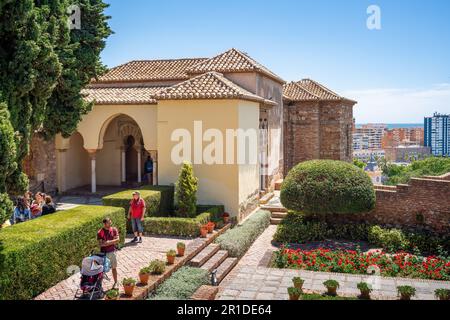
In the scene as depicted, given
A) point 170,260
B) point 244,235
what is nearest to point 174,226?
point 244,235

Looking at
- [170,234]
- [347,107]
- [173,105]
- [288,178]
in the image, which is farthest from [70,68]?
[347,107]

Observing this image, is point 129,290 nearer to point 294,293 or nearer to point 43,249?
point 43,249

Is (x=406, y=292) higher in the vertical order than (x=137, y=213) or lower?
lower

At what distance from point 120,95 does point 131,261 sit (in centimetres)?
1192

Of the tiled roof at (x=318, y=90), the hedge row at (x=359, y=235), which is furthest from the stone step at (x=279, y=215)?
the tiled roof at (x=318, y=90)

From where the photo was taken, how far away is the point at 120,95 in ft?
73.2

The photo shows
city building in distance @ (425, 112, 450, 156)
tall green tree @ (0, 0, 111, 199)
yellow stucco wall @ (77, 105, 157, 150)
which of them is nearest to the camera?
tall green tree @ (0, 0, 111, 199)

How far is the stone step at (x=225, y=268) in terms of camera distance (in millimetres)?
12664

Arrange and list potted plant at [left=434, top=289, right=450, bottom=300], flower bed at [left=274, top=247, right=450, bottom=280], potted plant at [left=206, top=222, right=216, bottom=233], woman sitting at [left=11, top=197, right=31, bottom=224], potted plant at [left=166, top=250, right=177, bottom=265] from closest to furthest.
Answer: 1. potted plant at [left=434, top=289, right=450, bottom=300]
2. potted plant at [left=166, top=250, right=177, bottom=265]
3. flower bed at [left=274, top=247, right=450, bottom=280]
4. woman sitting at [left=11, top=197, right=31, bottom=224]
5. potted plant at [left=206, top=222, right=216, bottom=233]

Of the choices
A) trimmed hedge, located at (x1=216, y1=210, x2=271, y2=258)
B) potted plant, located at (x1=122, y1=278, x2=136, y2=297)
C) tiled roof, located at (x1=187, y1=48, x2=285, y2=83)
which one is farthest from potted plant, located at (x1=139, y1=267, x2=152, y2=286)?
tiled roof, located at (x1=187, y1=48, x2=285, y2=83)

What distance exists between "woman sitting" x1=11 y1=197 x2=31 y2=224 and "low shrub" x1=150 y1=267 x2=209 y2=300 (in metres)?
5.59

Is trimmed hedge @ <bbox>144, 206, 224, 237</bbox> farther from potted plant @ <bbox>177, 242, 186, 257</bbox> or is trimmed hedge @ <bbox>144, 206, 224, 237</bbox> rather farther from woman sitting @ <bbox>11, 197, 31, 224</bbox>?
woman sitting @ <bbox>11, 197, 31, 224</bbox>

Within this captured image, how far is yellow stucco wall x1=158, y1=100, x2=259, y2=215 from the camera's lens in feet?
57.8

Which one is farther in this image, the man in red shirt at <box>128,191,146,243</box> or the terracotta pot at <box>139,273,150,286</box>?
the man in red shirt at <box>128,191,146,243</box>
